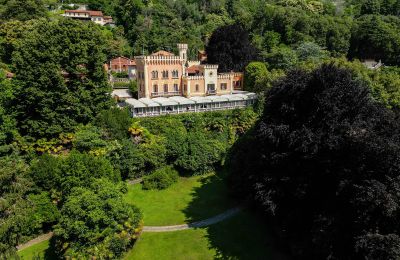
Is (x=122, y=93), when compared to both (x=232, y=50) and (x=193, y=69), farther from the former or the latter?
(x=232, y=50)

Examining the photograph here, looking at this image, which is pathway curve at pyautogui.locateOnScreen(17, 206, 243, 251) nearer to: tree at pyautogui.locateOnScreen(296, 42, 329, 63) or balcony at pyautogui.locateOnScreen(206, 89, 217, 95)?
balcony at pyautogui.locateOnScreen(206, 89, 217, 95)

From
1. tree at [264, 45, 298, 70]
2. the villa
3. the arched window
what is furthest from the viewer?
tree at [264, 45, 298, 70]

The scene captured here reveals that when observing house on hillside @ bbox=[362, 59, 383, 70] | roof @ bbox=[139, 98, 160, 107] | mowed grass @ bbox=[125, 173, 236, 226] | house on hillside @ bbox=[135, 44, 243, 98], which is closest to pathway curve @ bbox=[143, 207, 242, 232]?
mowed grass @ bbox=[125, 173, 236, 226]

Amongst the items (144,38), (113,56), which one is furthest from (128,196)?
(144,38)

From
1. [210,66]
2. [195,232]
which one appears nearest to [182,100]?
[210,66]

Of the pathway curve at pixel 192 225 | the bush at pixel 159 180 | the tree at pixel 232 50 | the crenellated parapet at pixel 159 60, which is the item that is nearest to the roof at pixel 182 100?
the crenellated parapet at pixel 159 60

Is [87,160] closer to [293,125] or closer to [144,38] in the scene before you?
[293,125]

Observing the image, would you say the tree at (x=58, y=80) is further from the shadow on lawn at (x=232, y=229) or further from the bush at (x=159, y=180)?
the shadow on lawn at (x=232, y=229)
